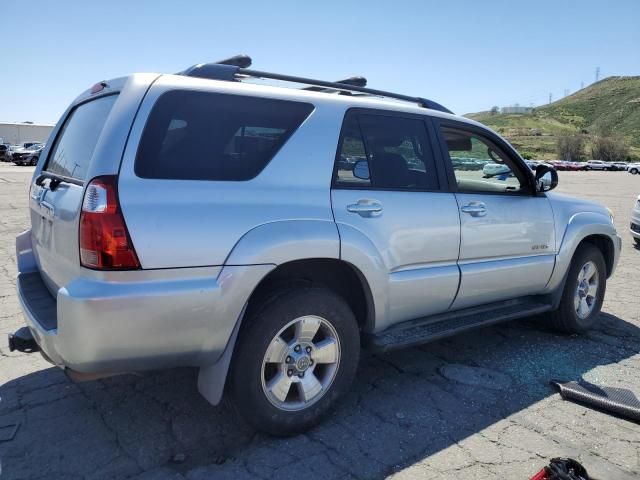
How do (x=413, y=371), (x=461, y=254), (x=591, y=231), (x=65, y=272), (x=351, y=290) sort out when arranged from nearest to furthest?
(x=65, y=272) < (x=351, y=290) < (x=461, y=254) < (x=413, y=371) < (x=591, y=231)

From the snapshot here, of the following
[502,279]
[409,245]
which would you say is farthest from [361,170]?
[502,279]

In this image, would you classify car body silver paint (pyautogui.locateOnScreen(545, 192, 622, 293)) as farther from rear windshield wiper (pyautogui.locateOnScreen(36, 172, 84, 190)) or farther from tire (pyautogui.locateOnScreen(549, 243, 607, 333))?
rear windshield wiper (pyautogui.locateOnScreen(36, 172, 84, 190))

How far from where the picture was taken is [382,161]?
3344 mm

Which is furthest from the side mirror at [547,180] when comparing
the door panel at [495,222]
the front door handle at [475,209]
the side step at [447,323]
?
the side step at [447,323]

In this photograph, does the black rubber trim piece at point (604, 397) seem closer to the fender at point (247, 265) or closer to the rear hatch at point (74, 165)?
the fender at point (247, 265)

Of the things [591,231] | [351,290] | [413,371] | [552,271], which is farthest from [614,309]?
[351,290]

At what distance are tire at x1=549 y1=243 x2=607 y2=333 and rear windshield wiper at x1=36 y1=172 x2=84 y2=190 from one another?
395 cm

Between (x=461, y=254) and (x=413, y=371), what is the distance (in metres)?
0.96

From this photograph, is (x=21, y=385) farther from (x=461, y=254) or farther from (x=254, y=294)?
(x=461, y=254)

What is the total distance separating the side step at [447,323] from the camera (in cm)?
329

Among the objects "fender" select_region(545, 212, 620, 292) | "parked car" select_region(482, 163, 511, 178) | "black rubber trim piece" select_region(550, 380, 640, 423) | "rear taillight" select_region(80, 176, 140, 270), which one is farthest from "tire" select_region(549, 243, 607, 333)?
"rear taillight" select_region(80, 176, 140, 270)

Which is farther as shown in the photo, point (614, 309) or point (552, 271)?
point (614, 309)

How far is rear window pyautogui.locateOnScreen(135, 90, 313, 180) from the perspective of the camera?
8.27ft

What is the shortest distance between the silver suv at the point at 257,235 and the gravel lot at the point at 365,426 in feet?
0.95
